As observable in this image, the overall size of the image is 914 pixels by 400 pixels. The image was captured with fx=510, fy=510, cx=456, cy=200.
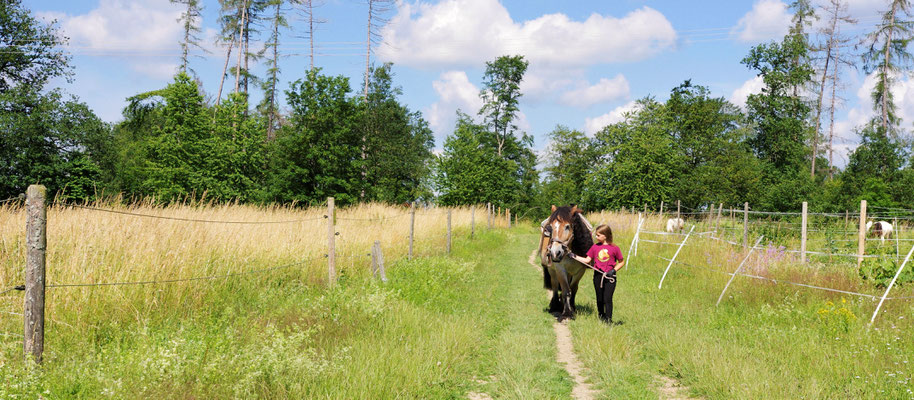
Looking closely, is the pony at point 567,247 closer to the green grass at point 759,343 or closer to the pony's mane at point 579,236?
the pony's mane at point 579,236

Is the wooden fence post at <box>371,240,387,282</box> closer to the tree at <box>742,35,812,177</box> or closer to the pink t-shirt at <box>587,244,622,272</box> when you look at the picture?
the pink t-shirt at <box>587,244,622,272</box>

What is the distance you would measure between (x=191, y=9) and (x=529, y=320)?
112 ft

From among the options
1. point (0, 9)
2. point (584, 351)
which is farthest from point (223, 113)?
point (584, 351)

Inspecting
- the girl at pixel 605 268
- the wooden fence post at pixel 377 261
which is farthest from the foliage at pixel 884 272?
the wooden fence post at pixel 377 261

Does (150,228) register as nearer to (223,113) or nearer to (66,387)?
(66,387)

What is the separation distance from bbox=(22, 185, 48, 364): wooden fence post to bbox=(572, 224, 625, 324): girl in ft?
19.8

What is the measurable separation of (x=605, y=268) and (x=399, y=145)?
34.7m

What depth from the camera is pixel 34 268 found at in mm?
3531

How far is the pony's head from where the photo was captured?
23.1 feet

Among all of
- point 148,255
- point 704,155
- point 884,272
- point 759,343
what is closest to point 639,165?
point 704,155

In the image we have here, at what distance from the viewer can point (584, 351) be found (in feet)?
18.9

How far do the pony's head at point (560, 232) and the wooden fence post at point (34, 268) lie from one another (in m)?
5.46

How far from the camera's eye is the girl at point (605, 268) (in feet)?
23.5

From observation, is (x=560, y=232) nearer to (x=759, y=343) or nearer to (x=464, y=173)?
(x=759, y=343)
